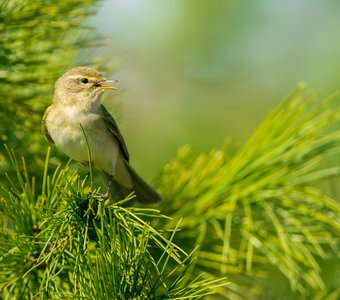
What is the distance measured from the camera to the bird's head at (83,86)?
10.7 feet

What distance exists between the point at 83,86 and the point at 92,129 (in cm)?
24

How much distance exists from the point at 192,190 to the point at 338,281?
0.74 m

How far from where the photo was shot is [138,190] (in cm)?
334

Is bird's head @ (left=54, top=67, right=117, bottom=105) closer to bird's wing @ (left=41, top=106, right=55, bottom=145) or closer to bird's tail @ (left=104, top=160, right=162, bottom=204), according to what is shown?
bird's wing @ (left=41, top=106, right=55, bottom=145)

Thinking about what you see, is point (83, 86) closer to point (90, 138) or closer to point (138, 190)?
point (90, 138)

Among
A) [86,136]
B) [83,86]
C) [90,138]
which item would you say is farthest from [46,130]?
[83,86]

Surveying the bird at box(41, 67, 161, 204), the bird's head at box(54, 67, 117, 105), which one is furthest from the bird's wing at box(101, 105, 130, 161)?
the bird's head at box(54, 67, 117, 105)

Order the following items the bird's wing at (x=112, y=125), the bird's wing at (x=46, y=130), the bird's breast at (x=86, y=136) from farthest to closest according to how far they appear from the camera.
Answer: the bird's wing at (x=112, y=125) < the bird's breast at (x=86, y=136) < the bird's wing at (x=46, y=130)

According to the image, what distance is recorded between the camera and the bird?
10.5 feet

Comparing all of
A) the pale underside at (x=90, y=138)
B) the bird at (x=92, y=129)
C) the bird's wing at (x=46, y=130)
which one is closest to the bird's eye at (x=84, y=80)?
the bird at (x=92, y=129)

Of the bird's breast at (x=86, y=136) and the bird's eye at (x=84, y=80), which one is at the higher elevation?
the bird's eye at (x=84, y=80)

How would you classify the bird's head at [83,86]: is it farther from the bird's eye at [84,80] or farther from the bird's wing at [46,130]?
the bird's wing at [46,130]

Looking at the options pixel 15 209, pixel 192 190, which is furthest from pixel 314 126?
pixel 15 209

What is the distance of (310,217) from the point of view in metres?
2.64
